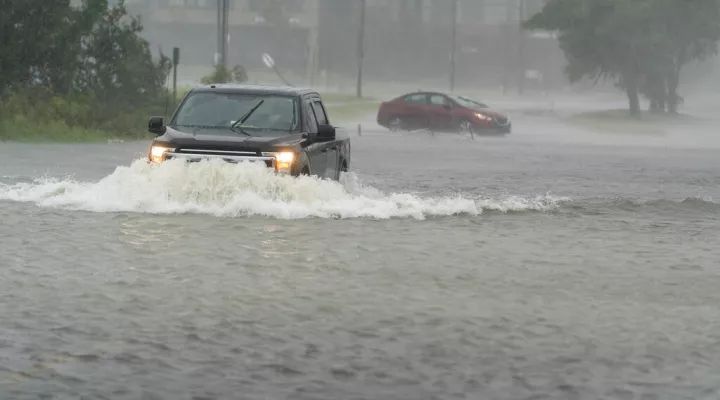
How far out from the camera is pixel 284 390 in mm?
8023

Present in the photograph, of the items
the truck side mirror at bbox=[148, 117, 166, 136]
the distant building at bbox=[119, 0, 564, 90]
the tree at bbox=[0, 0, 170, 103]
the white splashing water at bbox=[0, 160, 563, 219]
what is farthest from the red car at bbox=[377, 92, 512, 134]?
the distant building at bbox=[119, 0, 564, 90]

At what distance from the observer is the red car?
1914 inches

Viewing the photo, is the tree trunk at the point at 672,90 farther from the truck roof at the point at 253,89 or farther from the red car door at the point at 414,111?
the truck roof at the point at 253,89

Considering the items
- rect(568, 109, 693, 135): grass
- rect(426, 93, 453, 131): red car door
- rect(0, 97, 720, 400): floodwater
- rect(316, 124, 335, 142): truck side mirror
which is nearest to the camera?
rect(0, 97, 720, 400): floodwater

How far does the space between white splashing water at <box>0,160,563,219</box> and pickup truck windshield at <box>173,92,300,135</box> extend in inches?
27.1

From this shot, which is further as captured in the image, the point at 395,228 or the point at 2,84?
the point at 2,84

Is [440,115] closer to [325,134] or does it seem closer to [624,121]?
[624,121]

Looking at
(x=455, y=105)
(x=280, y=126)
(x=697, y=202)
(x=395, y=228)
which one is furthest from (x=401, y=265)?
(x=455, y=105)

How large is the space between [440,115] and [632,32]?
2585 cm

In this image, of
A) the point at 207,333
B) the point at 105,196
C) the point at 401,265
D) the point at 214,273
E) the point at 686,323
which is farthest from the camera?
the point at 105,196

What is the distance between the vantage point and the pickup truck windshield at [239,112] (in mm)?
18328

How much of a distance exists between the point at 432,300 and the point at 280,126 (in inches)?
280

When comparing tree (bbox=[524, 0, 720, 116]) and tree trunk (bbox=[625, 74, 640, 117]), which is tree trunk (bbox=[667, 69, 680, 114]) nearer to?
tree (bbox=[524, 0, 720, 116])

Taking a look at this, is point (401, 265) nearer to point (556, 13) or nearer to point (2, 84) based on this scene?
point (2, 84)
